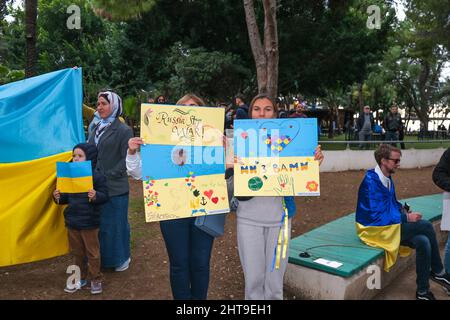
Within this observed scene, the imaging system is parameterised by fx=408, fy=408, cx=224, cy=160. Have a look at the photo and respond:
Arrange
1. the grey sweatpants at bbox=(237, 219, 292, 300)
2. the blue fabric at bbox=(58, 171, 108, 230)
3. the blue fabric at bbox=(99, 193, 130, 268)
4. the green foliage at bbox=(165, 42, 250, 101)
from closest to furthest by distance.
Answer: the grey sweatpants at bbox=(237, 219, 292, 300)
the blue fabric at bbox=(58, 171, 108, 230)
the blue fabric at bbox=(99, 193, 130, 268)
the green foliage at bbox=(165, 42, 250, 101)

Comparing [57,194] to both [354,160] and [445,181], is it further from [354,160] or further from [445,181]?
[354,160]

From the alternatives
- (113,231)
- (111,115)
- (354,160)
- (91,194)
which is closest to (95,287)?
(113,231)

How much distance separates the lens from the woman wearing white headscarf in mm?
4156

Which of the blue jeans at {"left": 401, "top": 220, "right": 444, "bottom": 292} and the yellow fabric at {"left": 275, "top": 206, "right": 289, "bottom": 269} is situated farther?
the blue jeans at {"left": 401, "top": 220, "right": 444, "bottom": 292}

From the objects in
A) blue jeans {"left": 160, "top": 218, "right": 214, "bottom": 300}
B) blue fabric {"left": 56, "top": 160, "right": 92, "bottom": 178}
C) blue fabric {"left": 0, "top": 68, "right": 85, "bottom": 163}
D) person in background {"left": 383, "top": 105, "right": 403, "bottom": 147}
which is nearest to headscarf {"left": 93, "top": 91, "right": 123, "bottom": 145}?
blue fabric {"left": 0, "top": 68, "right": 85, "bottom": 163}

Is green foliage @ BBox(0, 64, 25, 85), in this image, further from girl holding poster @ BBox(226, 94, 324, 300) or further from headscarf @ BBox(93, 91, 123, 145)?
girl holding poster @ BBox(226, 94, 324, 300)

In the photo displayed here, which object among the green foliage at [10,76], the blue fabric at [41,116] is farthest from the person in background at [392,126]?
the blue fabric at [41,116]

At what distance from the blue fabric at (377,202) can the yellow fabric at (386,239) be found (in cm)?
7

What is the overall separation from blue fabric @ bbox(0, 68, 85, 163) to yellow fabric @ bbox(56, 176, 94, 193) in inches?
25.6

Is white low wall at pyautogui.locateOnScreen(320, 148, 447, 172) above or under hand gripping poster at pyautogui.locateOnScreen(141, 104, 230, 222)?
under

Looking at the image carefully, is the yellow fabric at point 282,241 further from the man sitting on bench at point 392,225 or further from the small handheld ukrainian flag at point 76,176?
the small handheld ukrainian flag at point 76,176

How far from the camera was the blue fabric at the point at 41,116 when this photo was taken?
13.9 ft
